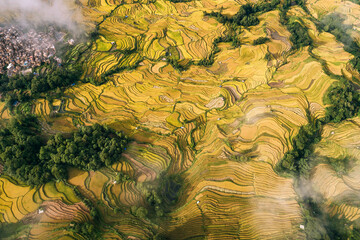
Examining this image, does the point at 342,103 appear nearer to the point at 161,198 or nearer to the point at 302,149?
the point at 302,149

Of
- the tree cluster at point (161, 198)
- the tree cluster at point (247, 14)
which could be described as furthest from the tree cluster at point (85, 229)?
the tree cluster at point (247, 14)

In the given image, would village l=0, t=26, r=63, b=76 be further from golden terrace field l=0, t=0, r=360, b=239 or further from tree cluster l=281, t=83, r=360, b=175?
tree cluster l=281, t=83, r=360, b=175

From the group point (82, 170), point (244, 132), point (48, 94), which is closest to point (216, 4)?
point (244, 132)

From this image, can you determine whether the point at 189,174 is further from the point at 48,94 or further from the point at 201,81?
the point at 48,94

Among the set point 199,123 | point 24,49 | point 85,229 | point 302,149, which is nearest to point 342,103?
point 302,149

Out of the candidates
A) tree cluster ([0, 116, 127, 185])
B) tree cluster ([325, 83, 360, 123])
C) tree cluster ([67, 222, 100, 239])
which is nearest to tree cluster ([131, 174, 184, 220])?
tree cluster ([67, 222, 100, 239])

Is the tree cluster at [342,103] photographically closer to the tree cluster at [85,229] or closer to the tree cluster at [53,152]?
the tree cluster at [53,152]
